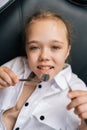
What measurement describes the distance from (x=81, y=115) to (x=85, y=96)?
0.05 metres

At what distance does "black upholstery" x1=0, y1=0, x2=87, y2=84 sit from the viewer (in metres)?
1.27

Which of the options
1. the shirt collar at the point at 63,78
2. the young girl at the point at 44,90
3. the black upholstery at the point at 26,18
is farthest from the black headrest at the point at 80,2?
the shirt collar at the point at 63,78

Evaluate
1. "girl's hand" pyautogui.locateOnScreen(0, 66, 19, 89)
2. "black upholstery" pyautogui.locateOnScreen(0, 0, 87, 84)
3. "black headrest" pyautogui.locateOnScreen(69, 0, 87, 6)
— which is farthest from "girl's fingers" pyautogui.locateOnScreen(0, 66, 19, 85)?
"black headrest" pyautogui.locateOnScreen(69, 0, 87, 6)

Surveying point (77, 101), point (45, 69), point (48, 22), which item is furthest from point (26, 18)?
point (77, 101)

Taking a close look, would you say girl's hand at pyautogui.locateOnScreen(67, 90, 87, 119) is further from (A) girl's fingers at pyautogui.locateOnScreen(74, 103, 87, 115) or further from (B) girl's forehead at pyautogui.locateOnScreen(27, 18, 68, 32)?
(B) girl's forehead at pyautogui.locateOnScreen(27, 18, 68, 32)

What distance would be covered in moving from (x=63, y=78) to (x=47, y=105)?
112mm

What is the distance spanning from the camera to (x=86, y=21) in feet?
4.17

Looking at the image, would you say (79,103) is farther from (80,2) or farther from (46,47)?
(80,2)

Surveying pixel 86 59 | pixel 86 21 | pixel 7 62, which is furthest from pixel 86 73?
pixel 7 62

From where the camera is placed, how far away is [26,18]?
51.6 inches

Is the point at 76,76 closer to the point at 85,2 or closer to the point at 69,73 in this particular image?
the point at 69,73

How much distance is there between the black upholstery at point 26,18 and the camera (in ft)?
4.18

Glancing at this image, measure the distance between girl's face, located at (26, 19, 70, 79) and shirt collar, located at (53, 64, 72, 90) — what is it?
0.02m

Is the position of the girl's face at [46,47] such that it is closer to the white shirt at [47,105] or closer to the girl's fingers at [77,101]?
the white shirt at [47,105]
